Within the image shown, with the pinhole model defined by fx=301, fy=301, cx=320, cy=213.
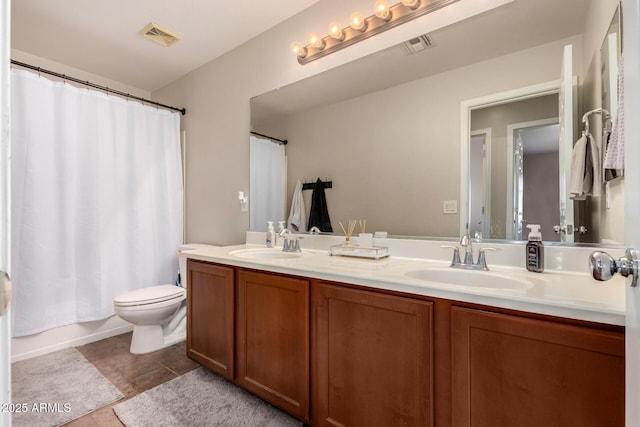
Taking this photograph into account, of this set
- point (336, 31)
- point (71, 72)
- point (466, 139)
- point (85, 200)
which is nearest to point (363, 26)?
point (336, 31)

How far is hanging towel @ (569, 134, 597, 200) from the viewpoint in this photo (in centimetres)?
115

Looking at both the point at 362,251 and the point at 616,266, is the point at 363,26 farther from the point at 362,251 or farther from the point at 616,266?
the point at 616,266

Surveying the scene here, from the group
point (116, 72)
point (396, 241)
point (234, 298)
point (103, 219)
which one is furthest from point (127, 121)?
point (396, 241)

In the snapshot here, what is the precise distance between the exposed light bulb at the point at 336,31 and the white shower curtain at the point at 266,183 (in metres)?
0.78

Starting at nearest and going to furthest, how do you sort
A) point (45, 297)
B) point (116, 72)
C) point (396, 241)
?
point (396, 241)
point (45, 297)
point (116, 72)

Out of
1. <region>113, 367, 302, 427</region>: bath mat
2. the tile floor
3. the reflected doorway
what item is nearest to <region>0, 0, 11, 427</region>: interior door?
<region>113, 367, 302, 427</region>: bath mat

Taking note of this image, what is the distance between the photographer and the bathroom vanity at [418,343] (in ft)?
2.61

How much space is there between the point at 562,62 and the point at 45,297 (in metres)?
3.35

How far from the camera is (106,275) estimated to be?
2436 mm

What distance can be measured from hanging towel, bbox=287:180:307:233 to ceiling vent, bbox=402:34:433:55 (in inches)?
40.2

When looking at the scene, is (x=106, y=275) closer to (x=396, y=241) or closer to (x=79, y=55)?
(x=79, y=55)

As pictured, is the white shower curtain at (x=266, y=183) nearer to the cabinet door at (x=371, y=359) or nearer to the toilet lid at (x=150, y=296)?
the toilet lid at (x=150, y=296)

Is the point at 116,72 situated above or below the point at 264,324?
above

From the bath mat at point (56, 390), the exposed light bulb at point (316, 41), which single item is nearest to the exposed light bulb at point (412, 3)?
the exposed light bulb at point (316, 41)
